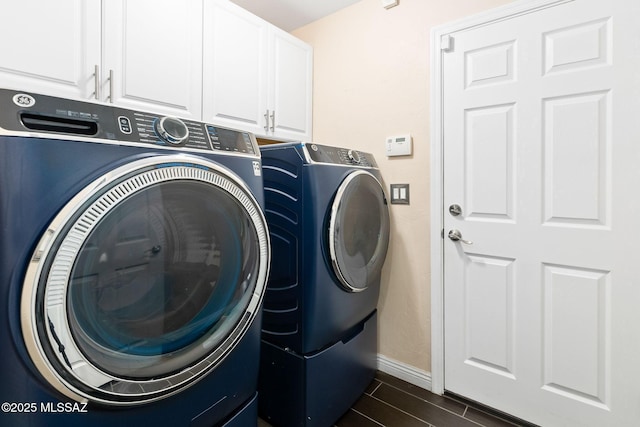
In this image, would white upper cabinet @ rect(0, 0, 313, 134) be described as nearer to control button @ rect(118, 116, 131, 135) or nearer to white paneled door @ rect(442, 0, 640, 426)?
control button @ rect(118, 116, 131, 135)

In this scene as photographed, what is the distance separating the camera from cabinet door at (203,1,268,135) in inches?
65.5

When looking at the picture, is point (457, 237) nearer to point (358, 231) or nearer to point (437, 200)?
point (437, 200)

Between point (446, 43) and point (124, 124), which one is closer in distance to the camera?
point (124, 124)

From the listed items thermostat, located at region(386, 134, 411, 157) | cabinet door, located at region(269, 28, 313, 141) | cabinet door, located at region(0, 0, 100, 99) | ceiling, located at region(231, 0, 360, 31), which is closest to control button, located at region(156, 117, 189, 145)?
cabinet door, located at region(0, 0, 100, 99)

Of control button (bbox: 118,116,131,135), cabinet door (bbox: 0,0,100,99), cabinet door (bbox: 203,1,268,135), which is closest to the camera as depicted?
control button (bbox: 118,116,131,135)

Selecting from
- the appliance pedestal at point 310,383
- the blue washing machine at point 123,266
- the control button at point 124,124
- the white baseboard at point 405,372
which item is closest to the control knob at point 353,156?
the blue washing machine at point 123,266

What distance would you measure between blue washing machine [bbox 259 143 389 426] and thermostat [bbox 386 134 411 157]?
377 millimetres

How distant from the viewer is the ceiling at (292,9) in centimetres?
206

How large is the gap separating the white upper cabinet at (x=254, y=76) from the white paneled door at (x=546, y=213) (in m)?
0.98

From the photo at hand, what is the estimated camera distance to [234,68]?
177 cm

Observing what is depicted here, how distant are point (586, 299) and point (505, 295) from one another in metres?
0.32

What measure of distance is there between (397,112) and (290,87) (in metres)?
0.75

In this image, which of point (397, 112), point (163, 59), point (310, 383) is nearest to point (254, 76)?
point (163, 59)

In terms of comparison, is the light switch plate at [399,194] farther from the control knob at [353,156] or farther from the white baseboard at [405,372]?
the white baseboard at [405,372]
